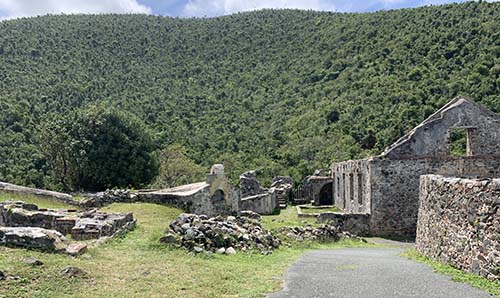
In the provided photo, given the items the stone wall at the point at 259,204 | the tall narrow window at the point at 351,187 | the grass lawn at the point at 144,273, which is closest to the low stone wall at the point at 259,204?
the stone wall at the point at 259,204

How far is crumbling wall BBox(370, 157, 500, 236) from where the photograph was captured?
21.6 m

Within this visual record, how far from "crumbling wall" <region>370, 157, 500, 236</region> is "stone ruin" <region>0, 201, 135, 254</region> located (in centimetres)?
1133

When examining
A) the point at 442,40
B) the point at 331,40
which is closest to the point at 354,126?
the point at 442,40

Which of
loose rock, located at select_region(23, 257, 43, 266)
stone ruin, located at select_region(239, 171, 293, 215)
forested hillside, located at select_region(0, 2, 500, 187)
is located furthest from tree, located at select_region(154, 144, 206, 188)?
loose rock, located at select_region(23, 257, 43, 266)

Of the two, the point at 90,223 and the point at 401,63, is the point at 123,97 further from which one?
the point at 90,223

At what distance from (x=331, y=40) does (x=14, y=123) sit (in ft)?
165

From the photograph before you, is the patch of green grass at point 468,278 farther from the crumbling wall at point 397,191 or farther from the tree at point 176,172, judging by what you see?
the tree at point 176,172

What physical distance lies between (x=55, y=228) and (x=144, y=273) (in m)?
5.14

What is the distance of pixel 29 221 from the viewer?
1334 cm

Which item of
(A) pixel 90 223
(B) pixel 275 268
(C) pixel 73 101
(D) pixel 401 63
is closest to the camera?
(B) pixel 275 268

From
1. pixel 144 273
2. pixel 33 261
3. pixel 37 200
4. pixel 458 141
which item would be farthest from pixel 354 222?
pixel 458 141

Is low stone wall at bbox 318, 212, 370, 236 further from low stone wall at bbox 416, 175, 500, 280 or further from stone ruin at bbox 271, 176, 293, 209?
stone ruin at bbox 271, 176, 293, 209

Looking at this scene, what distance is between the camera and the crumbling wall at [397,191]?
21609 millimetres

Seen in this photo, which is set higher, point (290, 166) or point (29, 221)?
point (290, 166)
